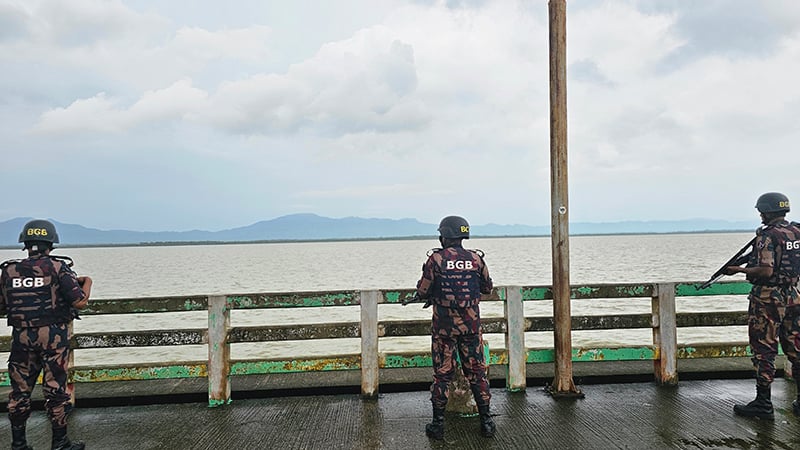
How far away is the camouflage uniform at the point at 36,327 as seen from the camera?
14.5 feet

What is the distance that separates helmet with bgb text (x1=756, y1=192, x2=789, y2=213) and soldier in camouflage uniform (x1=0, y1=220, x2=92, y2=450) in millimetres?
6501

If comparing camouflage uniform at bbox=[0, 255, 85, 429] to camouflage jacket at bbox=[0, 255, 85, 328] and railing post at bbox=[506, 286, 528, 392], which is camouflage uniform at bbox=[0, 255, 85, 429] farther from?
railing post at bbox=[506, 286, 528, 392]

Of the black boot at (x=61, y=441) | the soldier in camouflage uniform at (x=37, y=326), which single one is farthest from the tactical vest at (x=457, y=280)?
the black boot at (x=61, y=441)

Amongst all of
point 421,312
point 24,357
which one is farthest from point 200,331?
point 421,312

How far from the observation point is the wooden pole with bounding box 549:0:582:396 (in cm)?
580

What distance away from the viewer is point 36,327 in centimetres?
443

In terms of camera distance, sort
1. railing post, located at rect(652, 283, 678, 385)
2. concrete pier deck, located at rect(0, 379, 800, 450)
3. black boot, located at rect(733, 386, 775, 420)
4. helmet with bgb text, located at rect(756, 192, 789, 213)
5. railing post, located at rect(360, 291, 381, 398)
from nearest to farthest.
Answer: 1. concrete pier deck, located at rect(0, 379, 800, 450)
2. black boot, located at rect(733, 386, 775, 420)
3. helmet with bgb text, located at rect(756, 192, 789, 213)
4. railing post, located at rect(360, 291, 381, 398)
5. railing post, located at rect(652, 283, 678, 385)

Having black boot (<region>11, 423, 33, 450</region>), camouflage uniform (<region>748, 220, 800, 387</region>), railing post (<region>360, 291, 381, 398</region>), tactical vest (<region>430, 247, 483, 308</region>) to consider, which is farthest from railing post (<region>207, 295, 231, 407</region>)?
camouflage uniform (<region>748, 220, 800, 387</region>)

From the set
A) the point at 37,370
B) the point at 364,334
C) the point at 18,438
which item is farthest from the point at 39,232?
the point at 364,334

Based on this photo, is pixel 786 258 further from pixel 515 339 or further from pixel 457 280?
pixel 457 280

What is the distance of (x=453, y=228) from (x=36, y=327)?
3.75 metres

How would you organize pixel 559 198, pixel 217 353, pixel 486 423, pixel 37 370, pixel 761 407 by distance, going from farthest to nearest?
pixel 559 198 < pixel 217 353 < pixel 761 407 < pixel 486 423 < pixel 37 370

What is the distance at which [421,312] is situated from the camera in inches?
792

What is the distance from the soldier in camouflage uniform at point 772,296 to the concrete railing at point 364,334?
3.36 ft
